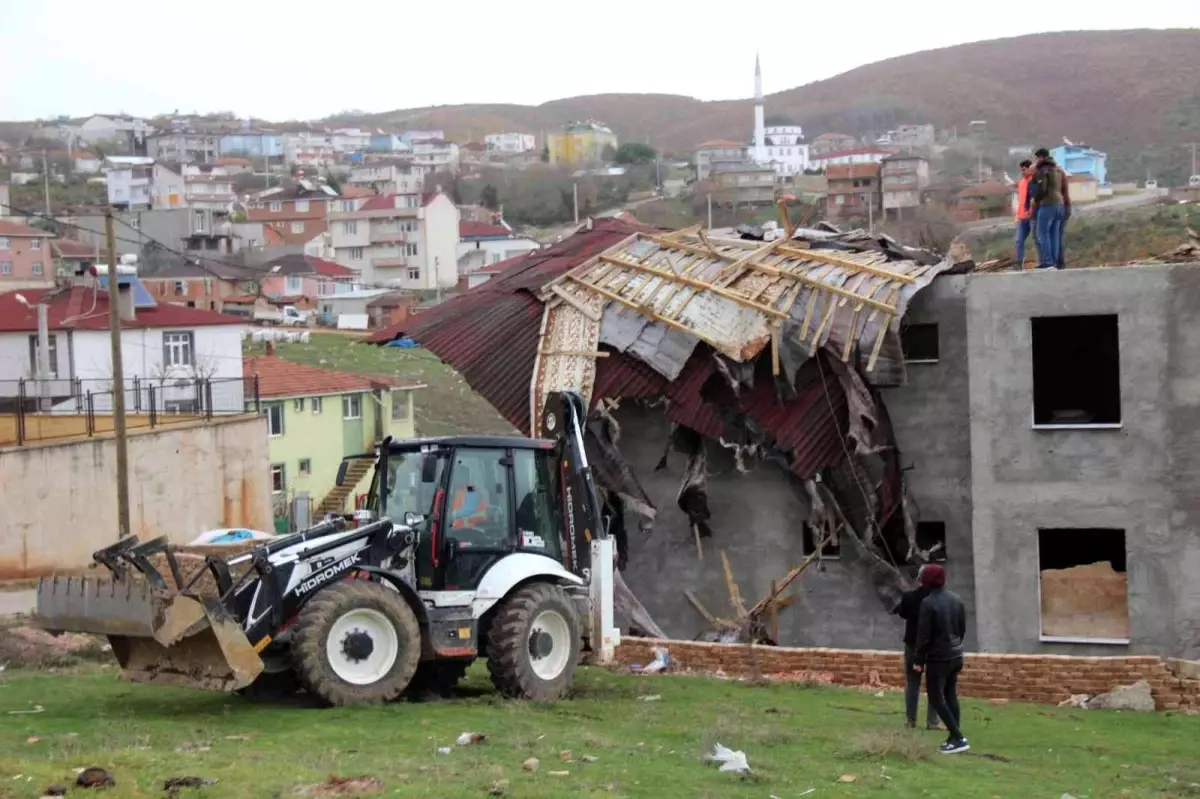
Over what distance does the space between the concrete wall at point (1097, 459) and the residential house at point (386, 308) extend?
239ft

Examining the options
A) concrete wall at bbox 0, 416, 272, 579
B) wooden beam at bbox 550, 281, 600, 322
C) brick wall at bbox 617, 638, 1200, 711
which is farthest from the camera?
concrete wall at bbox 0, 416, 272, 579

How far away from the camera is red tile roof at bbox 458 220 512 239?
131125 millimetres

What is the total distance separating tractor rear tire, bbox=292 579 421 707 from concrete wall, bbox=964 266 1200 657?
11.2 metres

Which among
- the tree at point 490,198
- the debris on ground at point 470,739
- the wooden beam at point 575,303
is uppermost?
the tree at point 490,198

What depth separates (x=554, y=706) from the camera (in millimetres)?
15898

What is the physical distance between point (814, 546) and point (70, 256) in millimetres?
88016

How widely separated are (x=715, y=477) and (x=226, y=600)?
40.8 feet

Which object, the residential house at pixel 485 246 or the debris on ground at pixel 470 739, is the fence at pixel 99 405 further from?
the residential house at pixel 485 246

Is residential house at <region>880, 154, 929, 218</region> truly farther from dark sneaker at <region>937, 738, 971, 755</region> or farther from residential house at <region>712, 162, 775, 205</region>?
dark sneaker at <region>937, 738, 971, 755</region>

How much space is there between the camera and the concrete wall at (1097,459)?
74.2 ft

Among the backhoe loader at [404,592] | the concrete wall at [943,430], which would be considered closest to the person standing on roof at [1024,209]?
the concrete wall at [943,430]

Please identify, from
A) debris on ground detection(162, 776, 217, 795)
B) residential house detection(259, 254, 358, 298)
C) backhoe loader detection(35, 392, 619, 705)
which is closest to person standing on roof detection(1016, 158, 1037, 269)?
backhoe loader detection(35, 392, 619, 705)

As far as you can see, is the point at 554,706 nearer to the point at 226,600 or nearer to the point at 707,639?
the point at 226,600

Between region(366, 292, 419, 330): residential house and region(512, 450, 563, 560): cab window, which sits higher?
region(366, 292, 419, 330): residential house
